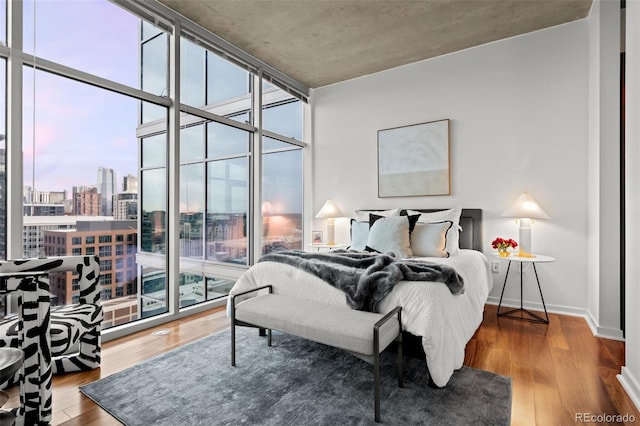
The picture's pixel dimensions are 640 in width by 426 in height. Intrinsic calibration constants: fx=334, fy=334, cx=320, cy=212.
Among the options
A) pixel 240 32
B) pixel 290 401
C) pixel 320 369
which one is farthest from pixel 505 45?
pixel 290 401

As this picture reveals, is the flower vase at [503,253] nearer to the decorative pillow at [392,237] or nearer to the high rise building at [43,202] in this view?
the decorative pillow at [392,237]

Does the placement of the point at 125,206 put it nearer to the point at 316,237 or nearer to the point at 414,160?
the point at 316,237

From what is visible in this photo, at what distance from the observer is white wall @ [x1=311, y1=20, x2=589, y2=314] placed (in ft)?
10.9

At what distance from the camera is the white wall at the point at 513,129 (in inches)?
131

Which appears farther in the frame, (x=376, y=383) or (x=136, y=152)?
(x=136, y=152)

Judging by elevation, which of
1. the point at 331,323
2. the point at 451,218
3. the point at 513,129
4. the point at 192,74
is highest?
the point at 192,74

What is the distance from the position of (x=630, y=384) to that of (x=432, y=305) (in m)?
1.20

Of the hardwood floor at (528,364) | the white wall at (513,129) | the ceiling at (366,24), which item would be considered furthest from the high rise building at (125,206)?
the white wall at (513,129)

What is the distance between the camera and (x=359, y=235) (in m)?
3.72

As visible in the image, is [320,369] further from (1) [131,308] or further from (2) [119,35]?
(2) [119,35]

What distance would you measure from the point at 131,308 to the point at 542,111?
4.47m

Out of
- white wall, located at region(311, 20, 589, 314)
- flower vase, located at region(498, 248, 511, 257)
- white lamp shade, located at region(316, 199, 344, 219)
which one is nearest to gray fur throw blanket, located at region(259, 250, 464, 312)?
flower vase, located at region(498, 248, 511, 257)

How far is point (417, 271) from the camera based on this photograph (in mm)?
2139

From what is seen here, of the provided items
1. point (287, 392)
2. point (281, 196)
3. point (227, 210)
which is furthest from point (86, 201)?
point (281, 196)
